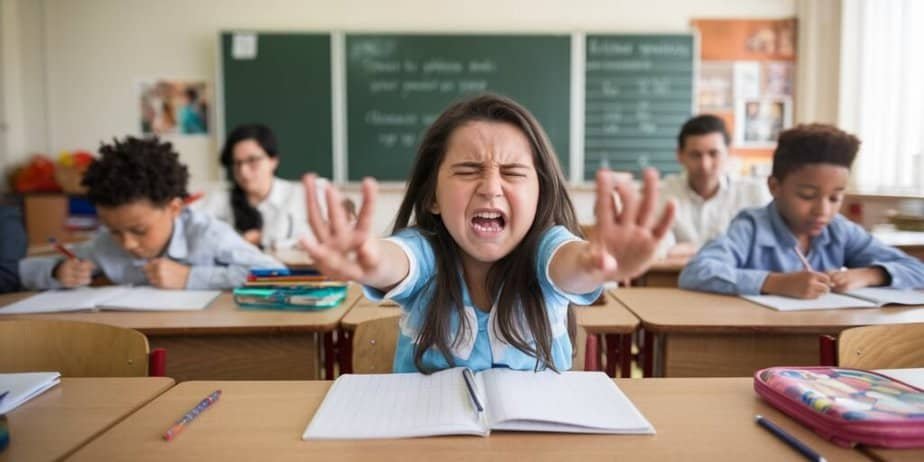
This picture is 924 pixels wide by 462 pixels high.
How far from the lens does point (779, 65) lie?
4.99m

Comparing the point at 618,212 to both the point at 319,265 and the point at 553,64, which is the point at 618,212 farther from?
the point at 553,64

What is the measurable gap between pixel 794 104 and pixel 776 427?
4773 mm

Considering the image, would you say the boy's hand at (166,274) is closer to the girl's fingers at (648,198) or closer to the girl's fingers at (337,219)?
the girl's fingers at (337,219)

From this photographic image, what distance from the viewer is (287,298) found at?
199 cm

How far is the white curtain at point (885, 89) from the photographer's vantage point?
3.97 m

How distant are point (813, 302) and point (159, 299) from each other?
81.0 inches

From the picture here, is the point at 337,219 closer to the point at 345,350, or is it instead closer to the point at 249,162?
the point at 345,350

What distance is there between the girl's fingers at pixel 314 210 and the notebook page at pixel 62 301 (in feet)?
4.80

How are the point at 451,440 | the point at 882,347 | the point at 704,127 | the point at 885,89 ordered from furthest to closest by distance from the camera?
1. the point at 885,89
2. the point at 704,127
3. the point at 882,347
4. the point at 451,440

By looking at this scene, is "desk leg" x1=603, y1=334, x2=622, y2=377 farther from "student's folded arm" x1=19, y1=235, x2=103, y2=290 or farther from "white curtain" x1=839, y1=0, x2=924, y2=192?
"white curtain" x1=839, y1=0, x2=924, y2=192

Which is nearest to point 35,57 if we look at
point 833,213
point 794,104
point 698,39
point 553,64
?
point 553,64

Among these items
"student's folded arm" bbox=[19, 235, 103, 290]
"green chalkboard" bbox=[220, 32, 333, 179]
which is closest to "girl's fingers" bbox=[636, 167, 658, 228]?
"student's folded arm" bbox=[19, 235, 103, 290]

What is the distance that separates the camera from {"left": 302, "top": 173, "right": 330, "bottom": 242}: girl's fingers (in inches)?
31.9

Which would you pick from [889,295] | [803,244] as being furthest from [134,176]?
[889,295]
